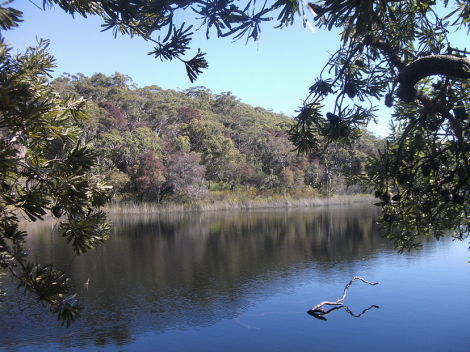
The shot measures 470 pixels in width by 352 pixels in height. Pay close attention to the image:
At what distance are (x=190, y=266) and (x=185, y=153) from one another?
17.4 metres

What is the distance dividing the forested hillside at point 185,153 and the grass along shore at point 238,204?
0.68 meters

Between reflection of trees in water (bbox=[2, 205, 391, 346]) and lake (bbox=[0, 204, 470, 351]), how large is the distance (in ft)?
0.11

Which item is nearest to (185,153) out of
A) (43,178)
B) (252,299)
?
(252,299)

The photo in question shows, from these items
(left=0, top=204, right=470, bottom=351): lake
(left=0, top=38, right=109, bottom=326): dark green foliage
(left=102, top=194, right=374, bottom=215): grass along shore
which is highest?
(left=0, top=38, right=109, bottom=326): dark green foliage

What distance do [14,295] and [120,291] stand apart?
2108mm

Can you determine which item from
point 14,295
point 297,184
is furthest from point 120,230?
point 297,184

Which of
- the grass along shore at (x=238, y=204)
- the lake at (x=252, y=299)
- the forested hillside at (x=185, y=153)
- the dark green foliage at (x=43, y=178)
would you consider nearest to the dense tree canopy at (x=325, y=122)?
the dark green foliage at (x=43, y=178)

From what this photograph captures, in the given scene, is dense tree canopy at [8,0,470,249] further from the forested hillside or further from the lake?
the forested hillside

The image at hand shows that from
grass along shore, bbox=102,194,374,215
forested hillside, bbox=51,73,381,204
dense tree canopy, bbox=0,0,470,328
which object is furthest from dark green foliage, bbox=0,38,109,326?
grass along shore, bbox=102,194,374,215

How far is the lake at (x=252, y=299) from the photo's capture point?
531 centimetres

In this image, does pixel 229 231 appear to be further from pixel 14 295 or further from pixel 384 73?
pixel 384 73

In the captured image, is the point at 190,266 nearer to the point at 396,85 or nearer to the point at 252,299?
the point at 252,299

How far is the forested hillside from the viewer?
25.3 meters

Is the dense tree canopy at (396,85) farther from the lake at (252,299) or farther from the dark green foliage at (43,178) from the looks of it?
the lake at (252,299)
